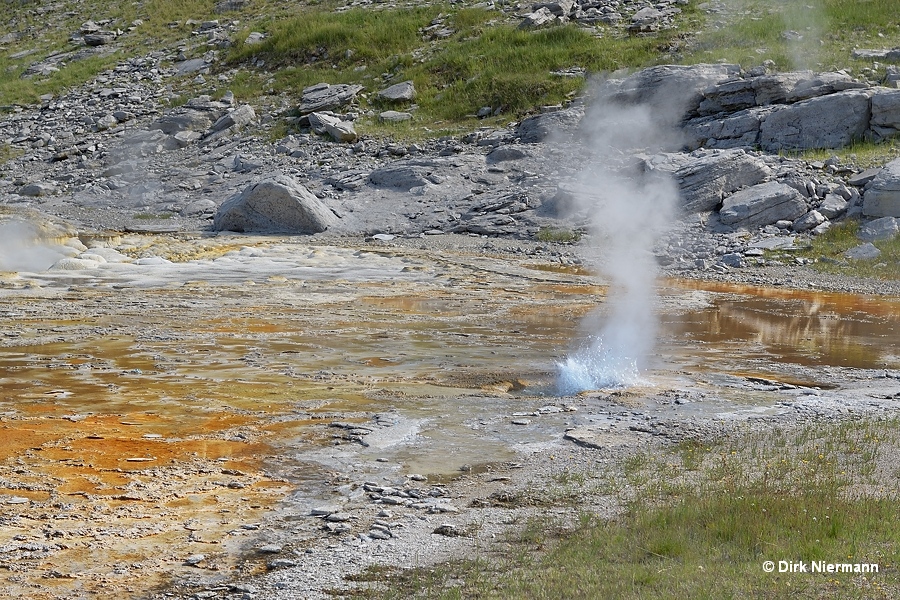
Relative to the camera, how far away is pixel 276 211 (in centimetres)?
2350

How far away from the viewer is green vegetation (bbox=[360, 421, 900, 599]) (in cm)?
513

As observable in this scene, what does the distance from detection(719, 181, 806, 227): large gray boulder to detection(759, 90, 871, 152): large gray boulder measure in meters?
2.94

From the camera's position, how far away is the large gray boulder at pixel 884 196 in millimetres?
20281

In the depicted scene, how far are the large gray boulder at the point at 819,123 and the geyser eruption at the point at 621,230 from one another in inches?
106

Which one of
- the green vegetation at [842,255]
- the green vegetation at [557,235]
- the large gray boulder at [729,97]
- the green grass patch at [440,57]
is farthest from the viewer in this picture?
the green grass patch at [440,57]

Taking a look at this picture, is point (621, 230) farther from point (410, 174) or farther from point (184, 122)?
point (184, 122)

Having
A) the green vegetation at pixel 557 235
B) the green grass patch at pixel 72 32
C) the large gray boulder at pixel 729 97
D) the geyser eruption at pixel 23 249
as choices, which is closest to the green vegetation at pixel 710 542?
the geyser eruption at pixel 23 249

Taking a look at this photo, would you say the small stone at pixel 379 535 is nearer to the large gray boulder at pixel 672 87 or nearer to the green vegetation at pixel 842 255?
the green vegetation at pixel 842 255

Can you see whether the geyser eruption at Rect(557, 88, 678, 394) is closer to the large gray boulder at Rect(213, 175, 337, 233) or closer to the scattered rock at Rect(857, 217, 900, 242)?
the scattered rock at Rect(857, 217, 900, 242)

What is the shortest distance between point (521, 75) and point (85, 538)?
26.2 m

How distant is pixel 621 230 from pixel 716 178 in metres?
2.50

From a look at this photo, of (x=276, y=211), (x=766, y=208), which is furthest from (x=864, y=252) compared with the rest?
(x=276, y=211)

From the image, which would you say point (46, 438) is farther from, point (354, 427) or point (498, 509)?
point (498, 509)

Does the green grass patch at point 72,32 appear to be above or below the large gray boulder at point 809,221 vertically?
above
